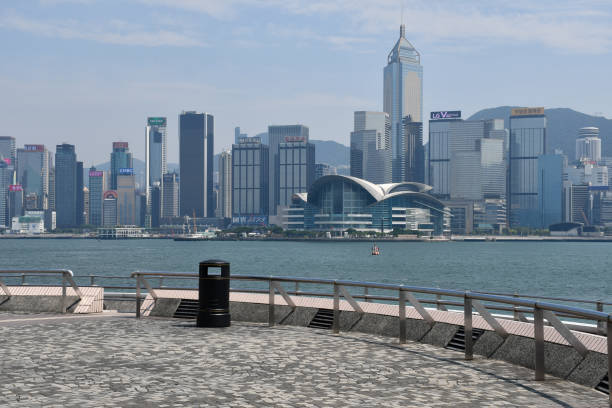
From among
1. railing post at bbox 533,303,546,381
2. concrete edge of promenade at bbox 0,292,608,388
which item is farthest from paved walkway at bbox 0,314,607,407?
concrete edge of promenade at bbox 0,292,608,388

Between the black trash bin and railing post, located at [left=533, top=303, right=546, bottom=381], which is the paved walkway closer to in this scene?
railing post, located at [left=533, top=303, right=546, bottom=381]

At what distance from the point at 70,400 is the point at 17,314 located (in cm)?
1243

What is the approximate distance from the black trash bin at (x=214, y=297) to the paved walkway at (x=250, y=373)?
2.92ft

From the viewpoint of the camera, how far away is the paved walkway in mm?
10078

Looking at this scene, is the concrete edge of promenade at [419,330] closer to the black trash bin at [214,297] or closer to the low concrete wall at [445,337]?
the low concrete wall at [445,337]

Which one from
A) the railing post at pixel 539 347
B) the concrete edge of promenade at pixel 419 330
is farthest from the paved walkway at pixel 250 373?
the concrete edge of promenade at pixel 419 330

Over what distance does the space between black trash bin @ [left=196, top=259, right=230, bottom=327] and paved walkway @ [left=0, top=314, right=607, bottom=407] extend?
89cm

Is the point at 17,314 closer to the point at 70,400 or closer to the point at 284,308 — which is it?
the point at 284,308

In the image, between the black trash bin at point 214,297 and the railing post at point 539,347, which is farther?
the black trash bin at point 214,297

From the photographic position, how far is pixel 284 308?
19.2 m

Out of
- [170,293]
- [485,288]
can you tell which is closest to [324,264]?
[485,288]

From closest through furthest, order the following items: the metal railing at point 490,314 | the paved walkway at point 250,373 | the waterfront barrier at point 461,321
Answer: the paved walkway at point 250,373
the metal railing at point 490,314
the waterfront barrier at point 461,321

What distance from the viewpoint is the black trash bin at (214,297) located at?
17844 millimetres

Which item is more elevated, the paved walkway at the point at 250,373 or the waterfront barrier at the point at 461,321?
the waterfront barrier at the point at 461,321
